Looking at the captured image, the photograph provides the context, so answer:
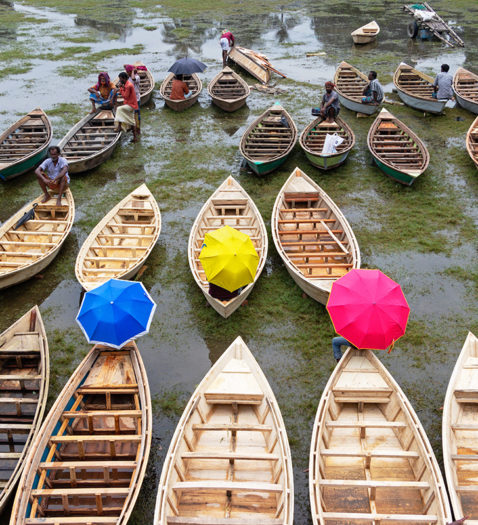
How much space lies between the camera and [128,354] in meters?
6.95

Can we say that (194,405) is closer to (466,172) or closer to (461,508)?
(461,508)

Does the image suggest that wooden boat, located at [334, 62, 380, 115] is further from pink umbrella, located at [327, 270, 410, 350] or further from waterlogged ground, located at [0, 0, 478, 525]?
pink umbrella, located at [327, 270, 410, 350]

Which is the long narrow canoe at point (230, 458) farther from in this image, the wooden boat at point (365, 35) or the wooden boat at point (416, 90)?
the wooden boat at point (365, 35)

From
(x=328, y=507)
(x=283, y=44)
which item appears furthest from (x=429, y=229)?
(x=283, y=44)

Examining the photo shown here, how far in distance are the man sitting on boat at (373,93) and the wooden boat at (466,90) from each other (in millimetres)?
3285

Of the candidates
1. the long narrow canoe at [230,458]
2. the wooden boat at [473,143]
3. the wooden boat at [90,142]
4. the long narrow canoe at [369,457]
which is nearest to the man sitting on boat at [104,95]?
the wooden boat at [90,142]

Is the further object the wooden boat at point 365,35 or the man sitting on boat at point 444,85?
the wooden boat at point 365,35

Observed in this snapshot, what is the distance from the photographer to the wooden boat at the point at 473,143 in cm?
1262

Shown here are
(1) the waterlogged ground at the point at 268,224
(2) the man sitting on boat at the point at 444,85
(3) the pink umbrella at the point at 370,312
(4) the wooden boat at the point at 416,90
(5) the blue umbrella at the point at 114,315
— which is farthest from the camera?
(4) the wooden boat at the point at 416,90

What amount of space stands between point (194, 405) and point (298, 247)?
475cm

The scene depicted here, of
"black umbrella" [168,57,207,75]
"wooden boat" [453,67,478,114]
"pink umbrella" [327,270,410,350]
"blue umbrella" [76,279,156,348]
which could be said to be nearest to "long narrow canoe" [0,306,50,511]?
"blue umbrella" [76,279,156,348]

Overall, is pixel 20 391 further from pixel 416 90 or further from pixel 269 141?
pixel 416 90

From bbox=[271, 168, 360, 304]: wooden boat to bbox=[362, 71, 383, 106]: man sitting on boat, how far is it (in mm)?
6404

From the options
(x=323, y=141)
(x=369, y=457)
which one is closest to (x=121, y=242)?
(x=369, y=457)
